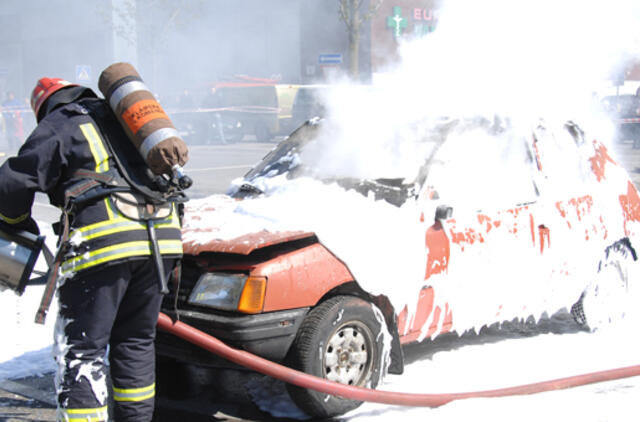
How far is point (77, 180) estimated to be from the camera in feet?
9.43

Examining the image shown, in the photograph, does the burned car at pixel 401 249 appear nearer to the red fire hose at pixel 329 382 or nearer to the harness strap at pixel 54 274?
the red fire hose at pixel 329 382

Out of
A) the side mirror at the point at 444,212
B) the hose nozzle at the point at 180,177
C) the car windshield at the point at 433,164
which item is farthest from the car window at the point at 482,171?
the hose nozzle at the point at 180,177

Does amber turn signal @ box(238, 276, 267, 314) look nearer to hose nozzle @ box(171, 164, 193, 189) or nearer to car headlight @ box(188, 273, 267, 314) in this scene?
car headlight @ box(188, 273, 267, 314)

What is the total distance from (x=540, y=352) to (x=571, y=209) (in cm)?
94

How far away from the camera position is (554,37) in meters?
6.38

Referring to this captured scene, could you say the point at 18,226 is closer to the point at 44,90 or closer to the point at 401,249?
the point at 44,90

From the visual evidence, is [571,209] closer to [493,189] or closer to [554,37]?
[493,189]

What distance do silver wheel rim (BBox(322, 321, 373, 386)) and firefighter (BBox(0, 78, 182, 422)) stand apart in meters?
0.95

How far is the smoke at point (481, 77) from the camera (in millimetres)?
4816

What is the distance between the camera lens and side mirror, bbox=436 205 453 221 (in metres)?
3.97

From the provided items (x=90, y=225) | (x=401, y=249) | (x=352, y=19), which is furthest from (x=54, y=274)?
(x=352, y=19)

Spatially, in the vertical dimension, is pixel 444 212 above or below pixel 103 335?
above

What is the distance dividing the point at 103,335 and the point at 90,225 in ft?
1.45

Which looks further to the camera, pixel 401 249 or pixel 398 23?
pixel 398 23
